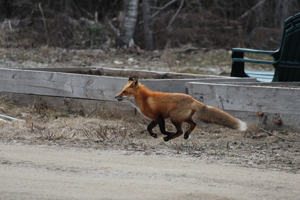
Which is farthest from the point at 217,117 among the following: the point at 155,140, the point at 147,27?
the point at 147,27

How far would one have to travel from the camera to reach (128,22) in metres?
12.9

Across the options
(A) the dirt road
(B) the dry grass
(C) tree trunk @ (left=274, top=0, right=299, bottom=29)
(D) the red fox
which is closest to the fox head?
A: (D) the red fox

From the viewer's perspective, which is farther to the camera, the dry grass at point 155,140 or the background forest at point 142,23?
the background forest at point 142,23

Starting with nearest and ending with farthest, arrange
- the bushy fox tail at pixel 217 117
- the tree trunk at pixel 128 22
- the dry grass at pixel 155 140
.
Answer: the dry grass at pixel 155 140
the bushy fox tail at pixel 217 117
the tree trunk at pixel 128 22

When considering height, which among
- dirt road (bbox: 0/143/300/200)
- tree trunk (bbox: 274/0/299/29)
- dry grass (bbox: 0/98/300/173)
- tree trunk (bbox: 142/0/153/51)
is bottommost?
dry grass (bbox: 0/98/300/173)

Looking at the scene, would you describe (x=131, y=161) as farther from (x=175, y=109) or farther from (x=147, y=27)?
(x=147, y=27)

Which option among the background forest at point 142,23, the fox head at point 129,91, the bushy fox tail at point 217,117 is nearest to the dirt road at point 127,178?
the bushy fox tail at point 217,117

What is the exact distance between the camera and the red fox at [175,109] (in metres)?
4.60

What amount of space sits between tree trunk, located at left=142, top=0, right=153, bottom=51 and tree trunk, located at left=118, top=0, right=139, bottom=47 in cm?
53

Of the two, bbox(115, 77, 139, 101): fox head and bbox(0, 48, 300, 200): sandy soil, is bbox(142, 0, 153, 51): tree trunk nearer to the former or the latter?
bbox(0, 48, 300, 200): sandy soil

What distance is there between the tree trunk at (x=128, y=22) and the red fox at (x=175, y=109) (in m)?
8.48

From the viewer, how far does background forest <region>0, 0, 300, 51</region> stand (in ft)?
42.5

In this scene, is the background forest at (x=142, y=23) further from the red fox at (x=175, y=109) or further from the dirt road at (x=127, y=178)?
the dirt road at (x=127, y=178)

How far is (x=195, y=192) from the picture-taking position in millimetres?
3098
